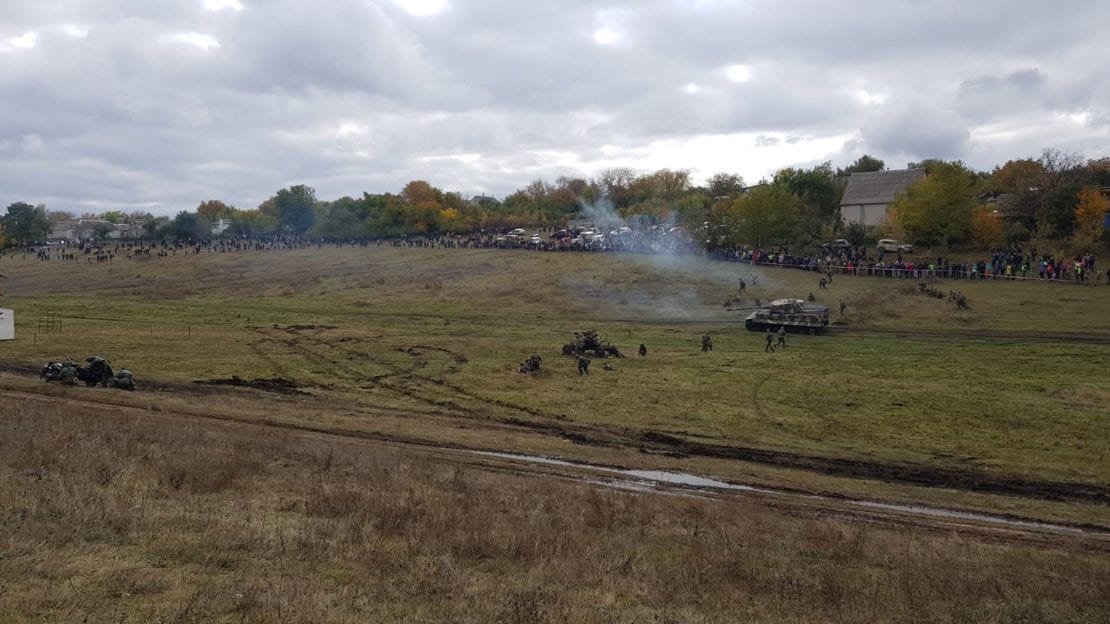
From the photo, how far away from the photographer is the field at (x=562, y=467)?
1150cm

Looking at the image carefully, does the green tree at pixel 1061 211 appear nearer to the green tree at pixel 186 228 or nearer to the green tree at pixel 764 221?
the green tree at pixel 764 221

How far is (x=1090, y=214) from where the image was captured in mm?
67938

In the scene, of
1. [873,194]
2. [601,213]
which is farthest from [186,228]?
[873,194]

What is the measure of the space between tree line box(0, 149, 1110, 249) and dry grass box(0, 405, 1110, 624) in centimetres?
6181

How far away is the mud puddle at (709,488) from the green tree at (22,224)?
6020 inches

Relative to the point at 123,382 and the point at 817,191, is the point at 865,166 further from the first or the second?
the point at 123,382

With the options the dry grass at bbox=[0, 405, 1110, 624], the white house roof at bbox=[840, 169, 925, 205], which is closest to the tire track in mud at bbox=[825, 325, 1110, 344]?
the dry grass at bbox=[0, 405, 1110, 624]

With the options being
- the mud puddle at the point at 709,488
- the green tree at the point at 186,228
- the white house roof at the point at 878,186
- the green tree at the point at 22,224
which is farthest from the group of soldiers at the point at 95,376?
the green tree at the point at 22,224

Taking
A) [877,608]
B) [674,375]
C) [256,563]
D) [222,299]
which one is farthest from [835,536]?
[222,299]

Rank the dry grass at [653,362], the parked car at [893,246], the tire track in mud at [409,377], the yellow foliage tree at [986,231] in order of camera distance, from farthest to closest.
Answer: the parked car at [893,246]
the yellow foliage tree at [986,231]
the tire track in mud at [409,377]
the dry grass at [653,362]

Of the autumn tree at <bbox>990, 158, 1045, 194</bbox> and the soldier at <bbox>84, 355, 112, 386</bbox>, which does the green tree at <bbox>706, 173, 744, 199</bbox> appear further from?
the soldier at <bbox>84, 355, 112, 386</bbox>

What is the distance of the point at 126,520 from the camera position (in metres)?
13.1

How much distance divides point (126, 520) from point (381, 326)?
130 feet

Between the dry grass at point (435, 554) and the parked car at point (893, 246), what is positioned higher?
Answer: the parked car at point (893, 246)
